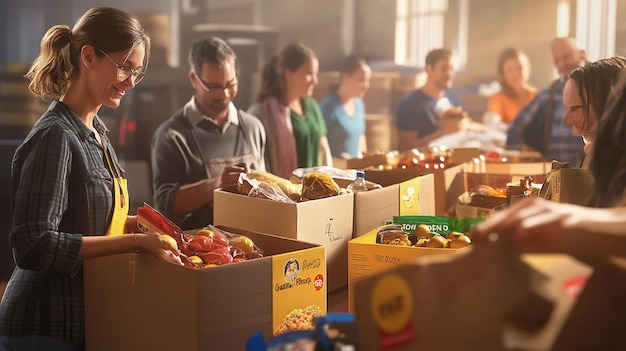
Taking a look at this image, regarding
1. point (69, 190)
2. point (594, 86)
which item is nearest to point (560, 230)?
point (594, 86)

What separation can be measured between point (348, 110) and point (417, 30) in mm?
884

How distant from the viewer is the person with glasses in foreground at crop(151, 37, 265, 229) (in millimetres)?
3270

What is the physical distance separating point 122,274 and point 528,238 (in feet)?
3.32

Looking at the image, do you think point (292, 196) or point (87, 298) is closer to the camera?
point (87, 298)

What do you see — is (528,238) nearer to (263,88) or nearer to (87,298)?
(87,298)

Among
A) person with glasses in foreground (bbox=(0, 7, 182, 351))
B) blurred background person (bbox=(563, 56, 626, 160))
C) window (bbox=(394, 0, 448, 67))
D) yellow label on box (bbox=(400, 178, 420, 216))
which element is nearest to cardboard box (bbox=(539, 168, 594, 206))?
blurred background person (bbox=(563, 56, 626, 160))

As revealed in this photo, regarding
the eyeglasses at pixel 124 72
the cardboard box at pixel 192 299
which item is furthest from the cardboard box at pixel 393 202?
the eyeglasses at pixel 124 72

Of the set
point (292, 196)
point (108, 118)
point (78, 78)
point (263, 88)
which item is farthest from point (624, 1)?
point (78, 78)

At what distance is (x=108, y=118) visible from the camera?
4109mm

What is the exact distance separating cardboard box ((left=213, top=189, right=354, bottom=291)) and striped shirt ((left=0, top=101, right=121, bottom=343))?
1.52ft

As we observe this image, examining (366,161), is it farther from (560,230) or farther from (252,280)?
(560,230)

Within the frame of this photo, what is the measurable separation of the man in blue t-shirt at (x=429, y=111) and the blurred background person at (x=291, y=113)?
2.99 ft

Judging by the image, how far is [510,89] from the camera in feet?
18.1

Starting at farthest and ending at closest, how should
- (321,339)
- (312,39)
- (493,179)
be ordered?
(312,39) → (493,179) → (321,339)
